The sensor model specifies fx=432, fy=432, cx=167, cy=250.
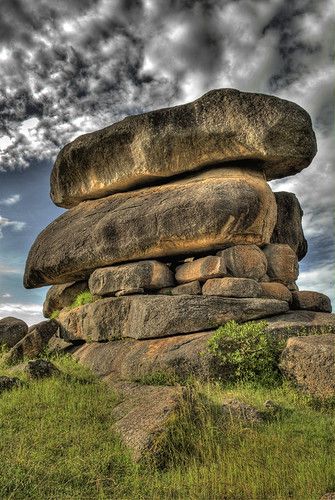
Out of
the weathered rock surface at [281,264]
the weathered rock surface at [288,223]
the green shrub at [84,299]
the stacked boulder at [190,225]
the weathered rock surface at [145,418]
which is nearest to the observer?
the weathered rock surface at [145,418]

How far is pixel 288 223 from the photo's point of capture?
20.7m

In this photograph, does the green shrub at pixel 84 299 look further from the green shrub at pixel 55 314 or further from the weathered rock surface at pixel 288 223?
the weathered rock surface at pixel 288 223

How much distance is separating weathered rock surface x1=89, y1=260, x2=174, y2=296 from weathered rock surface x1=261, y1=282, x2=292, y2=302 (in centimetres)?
356

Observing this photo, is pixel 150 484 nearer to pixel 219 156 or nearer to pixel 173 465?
pixel 173 465

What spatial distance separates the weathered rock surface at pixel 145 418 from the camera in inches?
305

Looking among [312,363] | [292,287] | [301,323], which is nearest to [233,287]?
[301,323]

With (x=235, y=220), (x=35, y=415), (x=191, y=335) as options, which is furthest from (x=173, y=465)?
(x=235, y=220)

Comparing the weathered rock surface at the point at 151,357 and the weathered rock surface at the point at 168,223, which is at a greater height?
the weathered rock surface at the point at 168,223

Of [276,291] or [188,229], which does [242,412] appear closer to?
[276,291]

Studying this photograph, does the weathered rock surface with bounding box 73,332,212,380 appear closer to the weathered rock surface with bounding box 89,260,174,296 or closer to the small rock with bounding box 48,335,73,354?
the weathered rock surface with bounding box 89,260,174,296

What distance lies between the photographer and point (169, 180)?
19.4 meters

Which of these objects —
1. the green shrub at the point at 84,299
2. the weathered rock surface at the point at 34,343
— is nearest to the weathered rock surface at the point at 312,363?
the green shrub at the point at 84,299

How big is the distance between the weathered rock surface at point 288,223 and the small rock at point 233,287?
211 inches

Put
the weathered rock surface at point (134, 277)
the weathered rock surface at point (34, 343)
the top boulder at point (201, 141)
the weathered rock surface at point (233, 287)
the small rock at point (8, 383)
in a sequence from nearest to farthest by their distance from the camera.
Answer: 1. the small rock at point (8, 383)
2. the weathered rock surface at point (233, 287)
3. the weathered rock surface at point (134, 277)
4. the top boulder at point (201, 141)
5. the weathered rock surface at point (34, 343)
